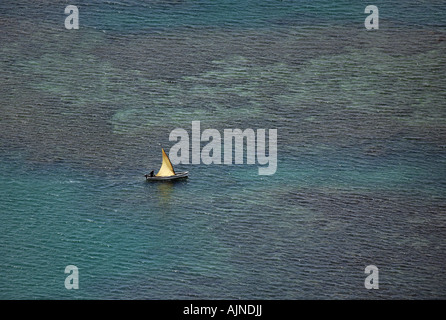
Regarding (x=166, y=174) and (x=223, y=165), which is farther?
(x=223, y=165)

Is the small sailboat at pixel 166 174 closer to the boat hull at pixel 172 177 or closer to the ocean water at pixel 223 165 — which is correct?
the boat hull at pixel 172 177

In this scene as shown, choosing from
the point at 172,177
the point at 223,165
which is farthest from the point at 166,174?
the point at 223,165

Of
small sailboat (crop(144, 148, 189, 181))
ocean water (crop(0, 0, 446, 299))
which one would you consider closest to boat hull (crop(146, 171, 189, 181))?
small sailboat (crop(144, 148, 189, 181))

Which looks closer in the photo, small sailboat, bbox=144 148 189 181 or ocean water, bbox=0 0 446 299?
ocean water, bbox=0 0 446 299

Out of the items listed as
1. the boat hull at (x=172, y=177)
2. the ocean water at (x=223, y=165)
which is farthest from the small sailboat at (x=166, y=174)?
the ocean water at (x=223, y=165)

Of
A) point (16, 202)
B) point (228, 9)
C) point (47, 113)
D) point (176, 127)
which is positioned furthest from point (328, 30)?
point (16, 202)

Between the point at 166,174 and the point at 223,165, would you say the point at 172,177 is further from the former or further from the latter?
the point at 223,165

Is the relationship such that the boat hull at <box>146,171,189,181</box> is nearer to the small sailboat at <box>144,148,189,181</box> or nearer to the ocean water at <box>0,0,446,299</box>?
the small sailboat at <box>144,148,189,181</box>
